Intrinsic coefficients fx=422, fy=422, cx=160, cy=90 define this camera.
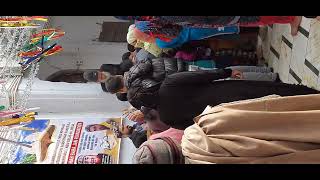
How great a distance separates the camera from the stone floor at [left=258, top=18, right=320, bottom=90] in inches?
130

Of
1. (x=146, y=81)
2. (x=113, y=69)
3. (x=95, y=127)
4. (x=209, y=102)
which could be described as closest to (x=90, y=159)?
(x=95, y=127)

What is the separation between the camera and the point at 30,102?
4227 mm

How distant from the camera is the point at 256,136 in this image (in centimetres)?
165

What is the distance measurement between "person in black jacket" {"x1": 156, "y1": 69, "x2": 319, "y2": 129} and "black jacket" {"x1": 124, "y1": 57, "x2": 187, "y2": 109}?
0.30 meters

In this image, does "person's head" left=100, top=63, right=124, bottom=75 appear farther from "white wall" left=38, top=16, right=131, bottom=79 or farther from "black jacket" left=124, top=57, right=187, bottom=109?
"white wall" left=38, top=16, right=131, bottom=79

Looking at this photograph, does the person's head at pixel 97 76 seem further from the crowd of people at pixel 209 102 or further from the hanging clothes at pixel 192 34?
the hanging clothes at pixel 192 34

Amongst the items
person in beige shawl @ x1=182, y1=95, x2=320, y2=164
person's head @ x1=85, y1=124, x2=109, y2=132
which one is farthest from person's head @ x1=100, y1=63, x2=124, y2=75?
person in beige shawl @ x1=182, y1=95, x2=320, y2=164

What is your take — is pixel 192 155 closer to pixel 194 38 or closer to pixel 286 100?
pixel 286 100

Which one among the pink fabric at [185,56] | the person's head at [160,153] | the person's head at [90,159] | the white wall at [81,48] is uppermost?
the person's head at [160,153]

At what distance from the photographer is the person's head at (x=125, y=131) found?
3.81 m

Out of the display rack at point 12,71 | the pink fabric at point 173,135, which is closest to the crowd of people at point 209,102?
the pink fabric at point 173,135
